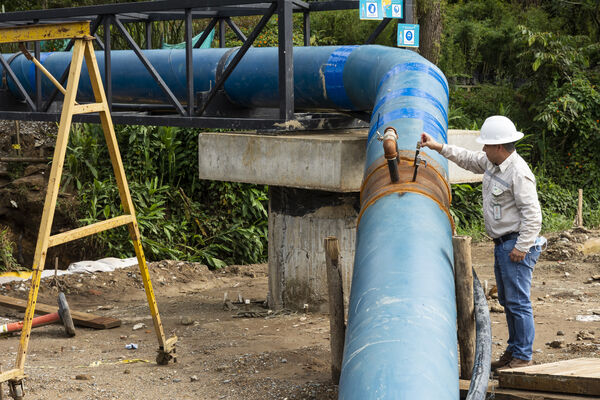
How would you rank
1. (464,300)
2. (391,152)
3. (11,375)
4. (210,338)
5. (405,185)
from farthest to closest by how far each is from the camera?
(210,338) → (11,375) → (464,300) → (405,185) → (391,152)

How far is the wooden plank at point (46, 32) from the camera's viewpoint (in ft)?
16.2

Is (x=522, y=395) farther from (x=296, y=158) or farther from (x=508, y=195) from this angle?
(x=296, y=158)

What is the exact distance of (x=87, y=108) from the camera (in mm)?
5008

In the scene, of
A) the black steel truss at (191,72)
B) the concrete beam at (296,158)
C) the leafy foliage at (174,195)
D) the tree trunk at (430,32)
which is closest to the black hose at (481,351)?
the concrete beam at (296,158)

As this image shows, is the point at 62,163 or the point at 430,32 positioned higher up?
the point at 430,32

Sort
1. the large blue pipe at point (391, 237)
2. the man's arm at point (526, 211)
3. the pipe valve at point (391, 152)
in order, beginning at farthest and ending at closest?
the man's arm at point (526, 211)
the pipe valve at point (391, 152)
the large blue pipe at point (391, 237)

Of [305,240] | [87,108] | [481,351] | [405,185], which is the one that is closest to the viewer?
[481,351]

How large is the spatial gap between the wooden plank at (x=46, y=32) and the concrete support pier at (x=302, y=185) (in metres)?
1.88

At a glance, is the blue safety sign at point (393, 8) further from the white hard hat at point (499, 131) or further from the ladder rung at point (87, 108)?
the ladder rung at point (87, 108)

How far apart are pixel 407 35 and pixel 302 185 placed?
6.46 ft

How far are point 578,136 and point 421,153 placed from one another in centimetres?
1085

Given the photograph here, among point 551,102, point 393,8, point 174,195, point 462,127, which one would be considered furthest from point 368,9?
point 551,102

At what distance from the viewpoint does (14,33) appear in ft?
17.1

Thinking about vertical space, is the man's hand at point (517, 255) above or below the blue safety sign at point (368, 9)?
below
